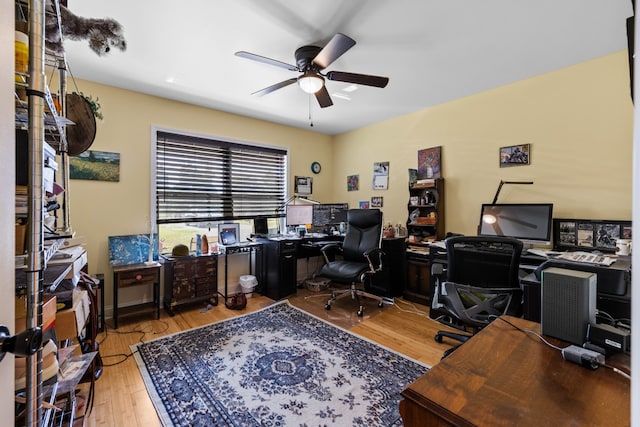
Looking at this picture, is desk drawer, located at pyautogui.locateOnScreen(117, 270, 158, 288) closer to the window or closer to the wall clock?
the window

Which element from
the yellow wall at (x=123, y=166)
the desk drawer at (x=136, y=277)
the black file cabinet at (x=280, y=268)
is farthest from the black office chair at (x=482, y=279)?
the yellow wall at (x=123, y=166)

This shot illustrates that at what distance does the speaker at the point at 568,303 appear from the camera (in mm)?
963

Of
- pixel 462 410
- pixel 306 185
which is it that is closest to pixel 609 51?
pixel 462 410

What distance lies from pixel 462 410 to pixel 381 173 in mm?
3741

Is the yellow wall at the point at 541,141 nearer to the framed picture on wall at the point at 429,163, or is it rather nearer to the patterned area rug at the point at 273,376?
the framed picture on wall at the point at 429,163

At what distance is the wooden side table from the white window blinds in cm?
67

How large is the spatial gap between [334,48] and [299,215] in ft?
8.39

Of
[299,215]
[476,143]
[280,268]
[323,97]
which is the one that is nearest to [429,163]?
[476,143]

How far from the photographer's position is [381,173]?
422 cm

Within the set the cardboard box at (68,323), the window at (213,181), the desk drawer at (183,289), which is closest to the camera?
the cardboard box at (68,323)

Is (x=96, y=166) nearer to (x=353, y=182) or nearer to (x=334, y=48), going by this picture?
(x=334, y=48)

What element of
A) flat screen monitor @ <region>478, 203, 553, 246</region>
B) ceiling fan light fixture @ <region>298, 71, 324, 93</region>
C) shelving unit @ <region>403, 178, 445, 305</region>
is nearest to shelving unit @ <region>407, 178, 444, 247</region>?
shelving unit @ <region>403, 178, 445, 305</region>

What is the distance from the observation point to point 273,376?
199cm

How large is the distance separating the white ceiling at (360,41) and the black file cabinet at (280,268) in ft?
6.11
